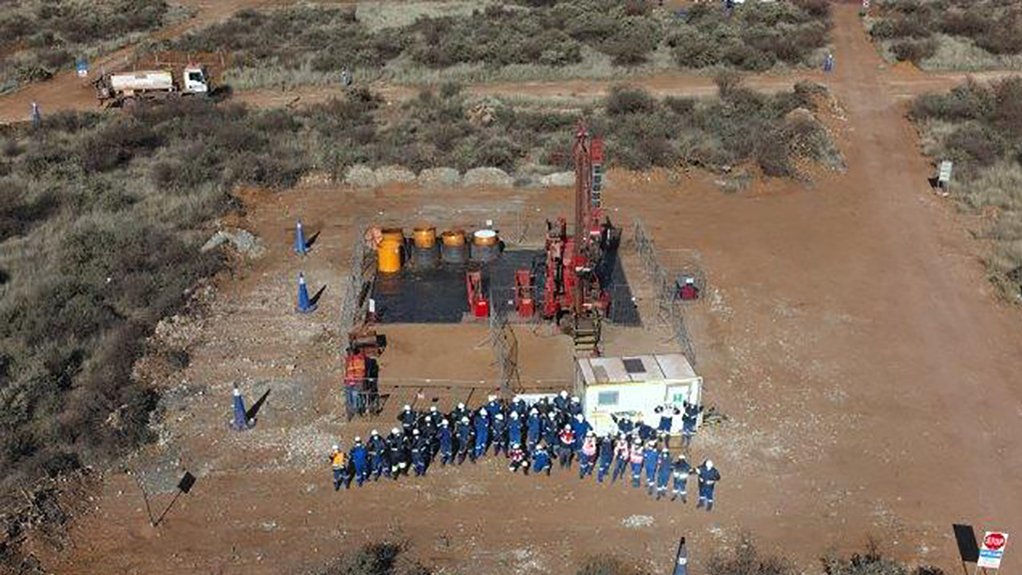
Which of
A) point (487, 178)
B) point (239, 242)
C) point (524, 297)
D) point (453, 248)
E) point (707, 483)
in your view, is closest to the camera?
point (707, 483)

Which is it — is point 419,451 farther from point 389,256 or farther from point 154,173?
point 154,173

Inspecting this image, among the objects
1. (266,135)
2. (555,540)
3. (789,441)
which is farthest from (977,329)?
(266,135)

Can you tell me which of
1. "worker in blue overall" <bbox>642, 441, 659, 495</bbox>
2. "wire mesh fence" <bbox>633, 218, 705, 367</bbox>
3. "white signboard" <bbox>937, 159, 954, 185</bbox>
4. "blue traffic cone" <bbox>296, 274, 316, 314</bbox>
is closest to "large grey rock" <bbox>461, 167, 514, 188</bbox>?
"wire mesh fence" <bbox>633, 218, 705, 367</bbox>

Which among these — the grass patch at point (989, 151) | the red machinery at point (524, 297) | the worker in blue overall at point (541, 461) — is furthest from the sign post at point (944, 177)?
the worker in blue overall at point (541, 461)

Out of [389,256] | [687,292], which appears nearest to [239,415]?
[389,256]

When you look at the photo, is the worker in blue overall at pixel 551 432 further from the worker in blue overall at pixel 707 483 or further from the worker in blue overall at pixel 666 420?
the worker in blue overall at pixel 707 483

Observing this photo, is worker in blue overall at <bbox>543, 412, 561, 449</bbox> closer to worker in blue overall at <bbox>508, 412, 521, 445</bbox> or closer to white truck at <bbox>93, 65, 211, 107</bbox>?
worker in blue overall at <bbox>508, 412, 521, 445</bbox>
